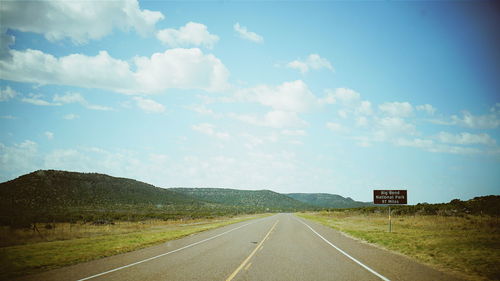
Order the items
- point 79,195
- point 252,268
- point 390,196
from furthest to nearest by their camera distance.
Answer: point 79,195 < point 390,196 < point 252,268

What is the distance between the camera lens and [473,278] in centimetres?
819

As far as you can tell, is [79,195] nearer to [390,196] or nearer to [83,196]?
[83,196]

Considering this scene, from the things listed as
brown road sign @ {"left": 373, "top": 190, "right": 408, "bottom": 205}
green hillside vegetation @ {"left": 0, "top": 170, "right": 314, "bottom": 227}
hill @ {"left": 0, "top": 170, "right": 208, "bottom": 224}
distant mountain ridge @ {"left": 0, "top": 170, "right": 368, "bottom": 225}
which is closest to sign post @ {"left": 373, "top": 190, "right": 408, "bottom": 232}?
brown road sign @ {"left": 373, "top": 190, "right": 408, "bottom": 205}

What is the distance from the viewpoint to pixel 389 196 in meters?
23.8

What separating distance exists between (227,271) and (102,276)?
3912mm

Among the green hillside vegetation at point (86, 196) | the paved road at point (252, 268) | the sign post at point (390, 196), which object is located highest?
the sign post at point (390, 196)

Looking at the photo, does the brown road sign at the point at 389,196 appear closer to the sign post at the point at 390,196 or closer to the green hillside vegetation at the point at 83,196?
the sign post at the point at 390,196

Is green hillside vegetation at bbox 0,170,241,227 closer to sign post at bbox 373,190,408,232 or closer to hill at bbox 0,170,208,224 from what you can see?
hill at bbox 0,170,208,224

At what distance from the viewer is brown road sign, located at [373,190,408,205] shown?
23500 mm

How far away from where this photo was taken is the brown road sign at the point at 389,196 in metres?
23.5

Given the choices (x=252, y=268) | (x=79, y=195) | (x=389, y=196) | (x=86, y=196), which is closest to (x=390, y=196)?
(x=389, y=196)

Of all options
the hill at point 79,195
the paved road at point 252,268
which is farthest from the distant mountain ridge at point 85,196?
the paved road at point 252,268

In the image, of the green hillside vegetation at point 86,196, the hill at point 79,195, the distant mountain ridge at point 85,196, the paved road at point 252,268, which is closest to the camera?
the paved road at point 252,268

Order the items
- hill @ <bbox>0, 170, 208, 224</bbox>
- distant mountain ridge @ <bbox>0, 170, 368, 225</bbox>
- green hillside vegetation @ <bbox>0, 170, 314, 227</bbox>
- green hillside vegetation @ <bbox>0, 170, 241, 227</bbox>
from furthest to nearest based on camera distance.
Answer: hill @ <bbox>0, 170, 208, 224</bbox> < green hillside vegetation @ <bbox>0, 170, 241, 227</bbox> < distant mountain ridge @ <bbox>0, 170, 368, 225</bbox> < green hillside vegetation @ <bbox>0, 170, 314, 227</bbox>
